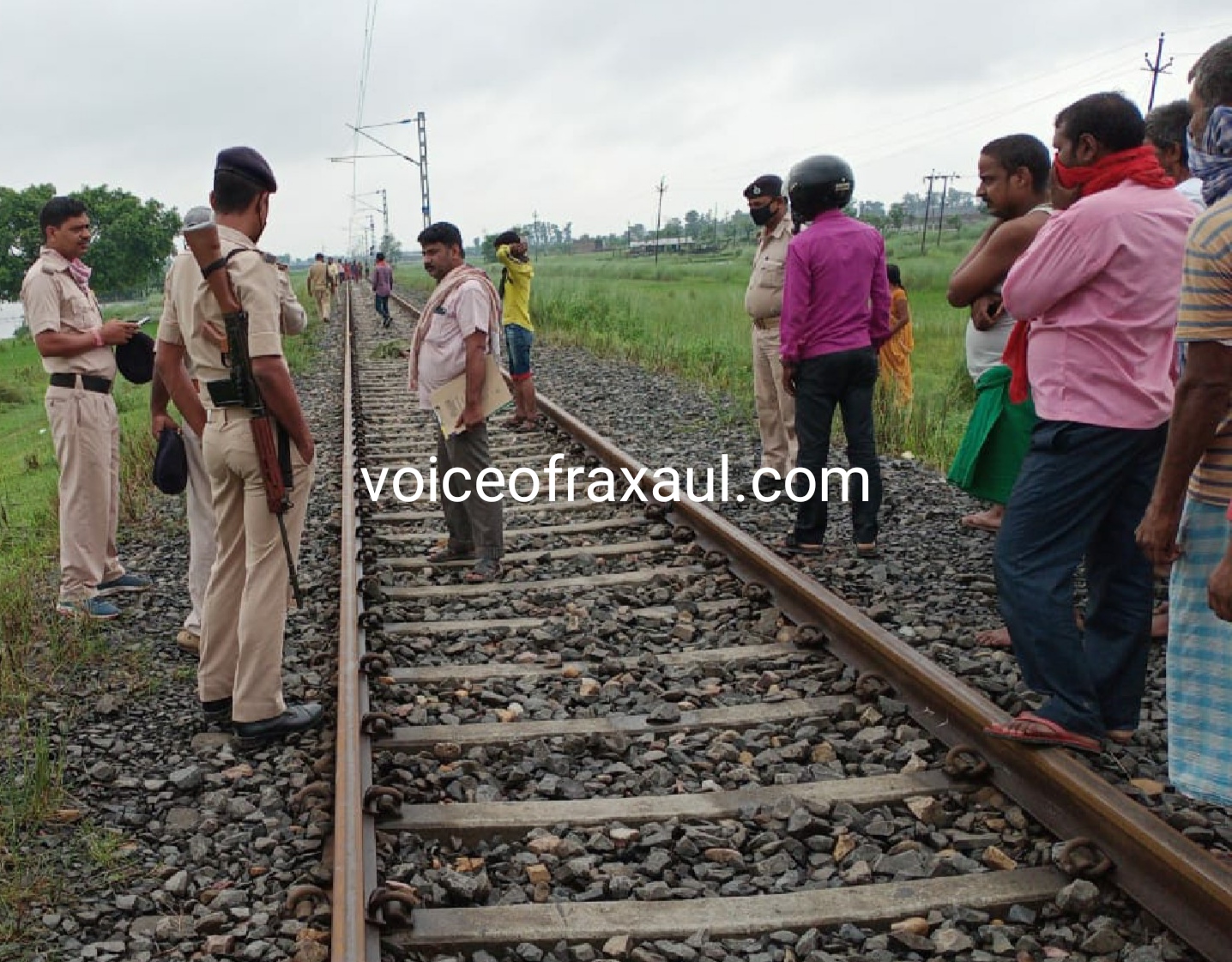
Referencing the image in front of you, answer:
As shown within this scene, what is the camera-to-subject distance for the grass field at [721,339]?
8.54 m

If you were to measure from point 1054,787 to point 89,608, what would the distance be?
4199 mm

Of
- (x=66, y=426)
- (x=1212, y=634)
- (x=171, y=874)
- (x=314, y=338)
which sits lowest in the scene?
(x=171, y=874)

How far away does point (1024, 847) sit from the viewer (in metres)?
2.83

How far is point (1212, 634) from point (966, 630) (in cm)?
181

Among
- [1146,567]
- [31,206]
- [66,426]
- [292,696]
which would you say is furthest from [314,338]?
[31,206]

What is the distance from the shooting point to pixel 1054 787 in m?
2.86

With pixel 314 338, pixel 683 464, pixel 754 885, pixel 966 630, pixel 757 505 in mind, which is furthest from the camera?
pixel 314 338

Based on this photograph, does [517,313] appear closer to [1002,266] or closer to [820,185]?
[820,185]

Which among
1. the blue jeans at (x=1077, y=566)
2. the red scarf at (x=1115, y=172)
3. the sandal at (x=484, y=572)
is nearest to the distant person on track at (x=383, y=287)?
the sandal at (x=484, y=572)

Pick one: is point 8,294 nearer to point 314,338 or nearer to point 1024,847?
point 314,338

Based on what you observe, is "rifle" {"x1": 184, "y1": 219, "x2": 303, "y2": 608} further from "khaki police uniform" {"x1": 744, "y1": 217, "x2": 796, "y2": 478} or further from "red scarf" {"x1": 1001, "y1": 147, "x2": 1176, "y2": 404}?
"khaki police uniform" {"x1": 744, "y1": 217, "x2": 796, "y2": 478}

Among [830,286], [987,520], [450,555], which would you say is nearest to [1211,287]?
[830,286]

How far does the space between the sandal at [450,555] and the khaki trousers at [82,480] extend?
5.32 feet

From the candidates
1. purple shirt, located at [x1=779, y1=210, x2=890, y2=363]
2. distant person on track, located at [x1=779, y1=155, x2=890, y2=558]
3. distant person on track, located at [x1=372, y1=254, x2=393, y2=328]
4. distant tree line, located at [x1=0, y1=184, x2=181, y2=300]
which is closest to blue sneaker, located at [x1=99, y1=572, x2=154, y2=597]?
distant person on track, located at [x1=779, y1=155, x2=890, y2=558]
